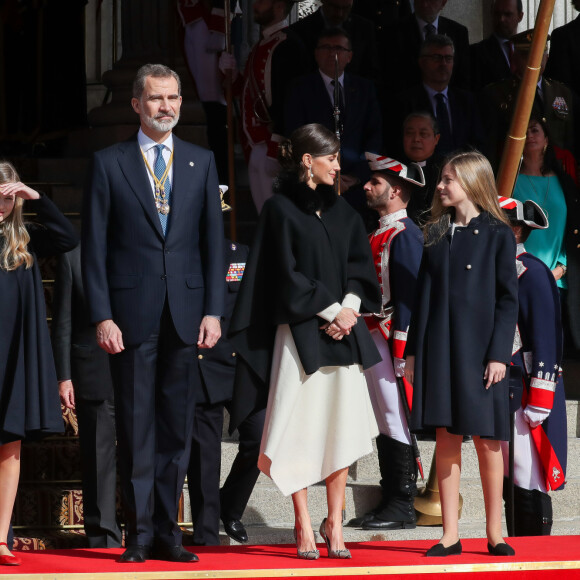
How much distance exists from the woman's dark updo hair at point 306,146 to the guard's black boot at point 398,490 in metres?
1.81

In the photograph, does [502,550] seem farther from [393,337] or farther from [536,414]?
[393,337]

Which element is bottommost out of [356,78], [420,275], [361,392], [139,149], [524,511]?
[524,511]

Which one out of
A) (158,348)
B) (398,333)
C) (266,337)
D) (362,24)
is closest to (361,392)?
(266,337)

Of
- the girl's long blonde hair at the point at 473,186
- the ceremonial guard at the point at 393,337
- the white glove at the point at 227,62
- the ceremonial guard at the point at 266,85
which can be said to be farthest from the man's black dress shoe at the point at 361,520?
the white glove at the point at 227,62

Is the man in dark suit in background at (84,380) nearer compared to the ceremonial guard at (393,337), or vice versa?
the man in dark suit in background at (84,380)

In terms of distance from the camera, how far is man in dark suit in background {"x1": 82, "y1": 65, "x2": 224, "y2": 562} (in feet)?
18.6

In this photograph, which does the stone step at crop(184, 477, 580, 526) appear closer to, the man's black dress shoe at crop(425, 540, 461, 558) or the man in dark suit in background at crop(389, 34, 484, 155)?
the man's black dress shoe at crop(425, 540, 461, 558)

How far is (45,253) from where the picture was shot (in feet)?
19.9

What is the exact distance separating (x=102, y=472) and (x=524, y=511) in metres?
1.97

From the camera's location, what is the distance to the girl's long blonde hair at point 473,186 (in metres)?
5.96

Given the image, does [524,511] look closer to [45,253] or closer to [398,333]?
[398,333]

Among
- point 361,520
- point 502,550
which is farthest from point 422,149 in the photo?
point 502,550

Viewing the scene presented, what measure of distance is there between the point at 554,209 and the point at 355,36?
1.93 meters

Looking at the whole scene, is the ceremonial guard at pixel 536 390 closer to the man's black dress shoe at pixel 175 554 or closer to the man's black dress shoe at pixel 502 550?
the man's black dress shoe at pixel 502 550
